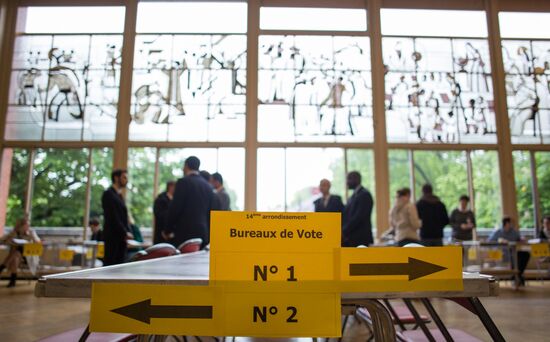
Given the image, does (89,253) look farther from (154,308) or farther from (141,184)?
(154,308)

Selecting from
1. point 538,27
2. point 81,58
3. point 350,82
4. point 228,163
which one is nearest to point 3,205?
point 81,58

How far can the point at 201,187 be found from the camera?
146 inches

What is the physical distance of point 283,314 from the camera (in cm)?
69

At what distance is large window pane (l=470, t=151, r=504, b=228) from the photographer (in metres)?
8.43

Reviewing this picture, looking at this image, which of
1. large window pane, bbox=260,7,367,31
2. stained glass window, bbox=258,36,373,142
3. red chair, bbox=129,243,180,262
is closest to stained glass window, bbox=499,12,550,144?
stained glass window, bbox=258,36,373,142

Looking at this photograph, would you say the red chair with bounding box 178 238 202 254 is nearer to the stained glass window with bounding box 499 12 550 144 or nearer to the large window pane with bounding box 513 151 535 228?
the large window pane with bounding box 513 151 535 228

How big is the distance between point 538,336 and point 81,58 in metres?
8.88

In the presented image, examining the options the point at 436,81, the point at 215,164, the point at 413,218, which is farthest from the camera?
the point at 436,81

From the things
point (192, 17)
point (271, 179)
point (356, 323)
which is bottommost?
point (356, 323)

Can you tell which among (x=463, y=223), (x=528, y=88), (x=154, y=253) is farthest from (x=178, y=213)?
(x=528, y=88)

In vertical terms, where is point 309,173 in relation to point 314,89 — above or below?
below

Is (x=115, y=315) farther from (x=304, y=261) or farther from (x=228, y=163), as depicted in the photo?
(x=228, y=163)

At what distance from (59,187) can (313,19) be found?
6.11 m

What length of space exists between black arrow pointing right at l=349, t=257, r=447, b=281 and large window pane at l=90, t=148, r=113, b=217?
8.41 meters
